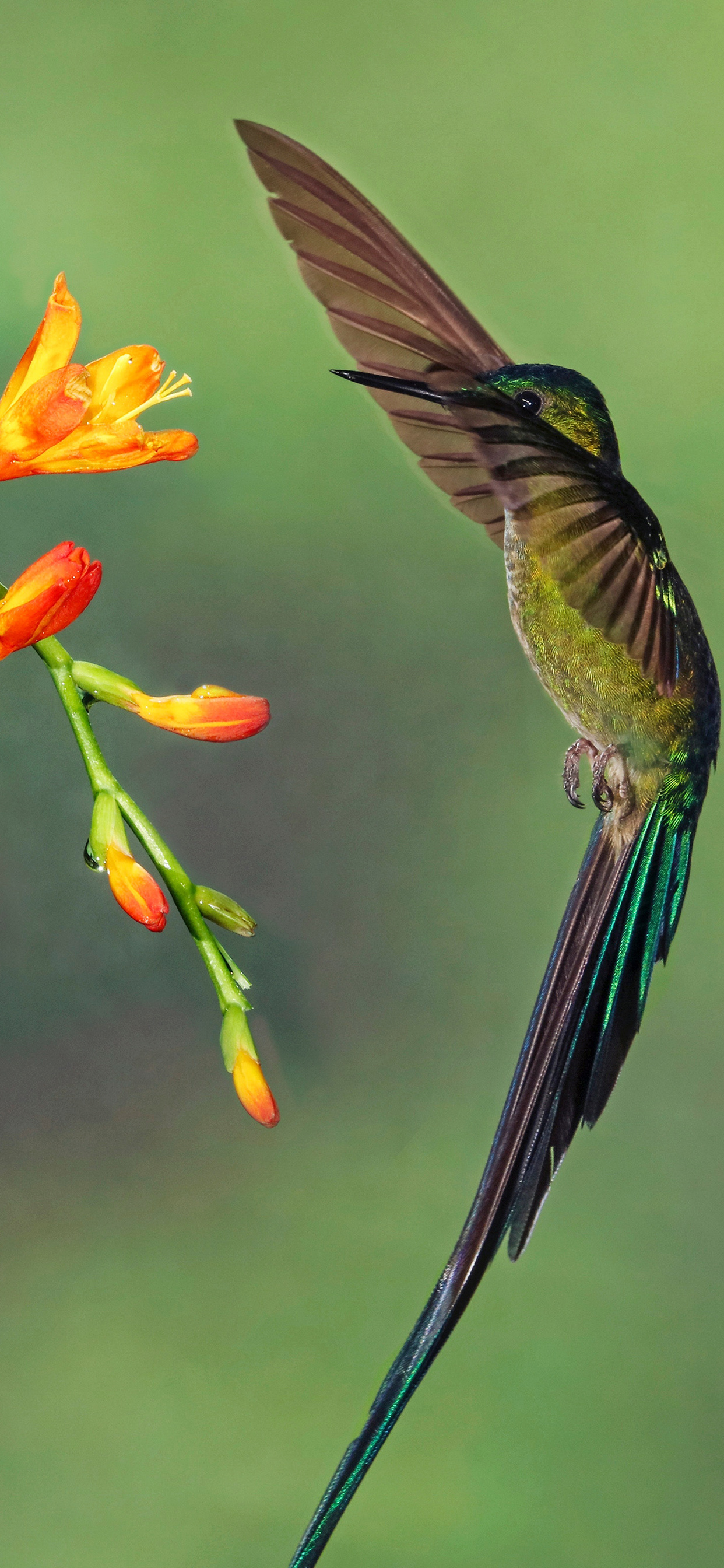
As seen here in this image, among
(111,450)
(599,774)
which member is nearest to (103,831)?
(111,450)

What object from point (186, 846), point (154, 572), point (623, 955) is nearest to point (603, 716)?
point (623, 955)

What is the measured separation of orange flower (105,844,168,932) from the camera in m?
0.39

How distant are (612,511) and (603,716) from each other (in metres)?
0.15

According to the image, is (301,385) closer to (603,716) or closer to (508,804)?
(508,804)

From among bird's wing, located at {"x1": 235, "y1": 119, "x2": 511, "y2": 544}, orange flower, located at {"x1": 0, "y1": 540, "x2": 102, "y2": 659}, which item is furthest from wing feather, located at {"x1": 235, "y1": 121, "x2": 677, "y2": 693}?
orange flower, located at {"x1": 0, "y1": 540, "x2": 102, "y2": 659}

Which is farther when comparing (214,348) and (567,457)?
(214,348)

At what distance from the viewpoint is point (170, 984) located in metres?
0.94

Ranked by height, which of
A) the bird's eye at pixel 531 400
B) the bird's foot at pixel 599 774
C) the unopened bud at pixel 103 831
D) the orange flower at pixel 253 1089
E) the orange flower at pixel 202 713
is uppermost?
the bird's eye at pixel 531 400

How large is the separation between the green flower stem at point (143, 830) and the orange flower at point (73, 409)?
6cm

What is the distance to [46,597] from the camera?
360 millimetres

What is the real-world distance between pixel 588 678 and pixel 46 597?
0.25 meters

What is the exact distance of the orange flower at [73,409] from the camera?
0.39 metres

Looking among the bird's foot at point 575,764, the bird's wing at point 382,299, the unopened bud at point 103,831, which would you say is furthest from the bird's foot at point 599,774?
the unopened bud at point 103,831

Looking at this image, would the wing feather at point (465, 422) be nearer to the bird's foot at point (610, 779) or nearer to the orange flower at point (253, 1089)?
the bird's foot at point (610, 779)
